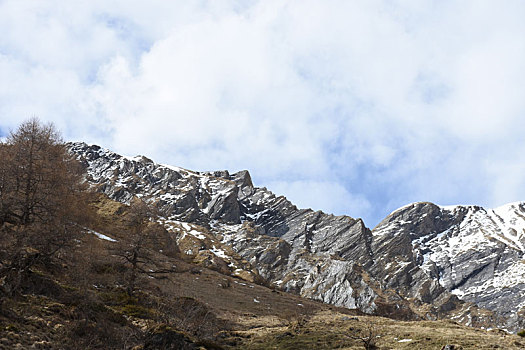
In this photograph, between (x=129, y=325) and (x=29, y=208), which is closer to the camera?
(x=129, y=325)

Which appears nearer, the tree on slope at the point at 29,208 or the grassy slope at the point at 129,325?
the grassy slope at the point at 129,325

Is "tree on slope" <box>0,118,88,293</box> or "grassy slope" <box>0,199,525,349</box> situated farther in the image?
"tree on slope" <box>0,118,88,293</box>

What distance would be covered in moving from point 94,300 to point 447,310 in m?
204

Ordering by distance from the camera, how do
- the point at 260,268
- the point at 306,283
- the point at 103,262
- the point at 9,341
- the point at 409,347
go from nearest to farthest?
the point at 9,341, the point at 409,347, the point at 103,262, the point at 306,283, the point at 260,268

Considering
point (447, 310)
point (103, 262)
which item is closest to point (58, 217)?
point (103, 262)

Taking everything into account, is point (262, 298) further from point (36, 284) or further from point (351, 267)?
point (351, 267)

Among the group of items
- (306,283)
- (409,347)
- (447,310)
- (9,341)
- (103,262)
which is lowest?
(9,341)

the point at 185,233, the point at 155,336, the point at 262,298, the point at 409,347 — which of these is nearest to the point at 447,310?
the point at 185,233

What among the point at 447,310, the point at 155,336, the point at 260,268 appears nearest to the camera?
the point at 155,336

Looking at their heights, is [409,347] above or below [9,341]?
above

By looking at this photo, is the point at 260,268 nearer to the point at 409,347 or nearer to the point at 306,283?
the point at 306,283

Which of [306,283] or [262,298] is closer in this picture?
[262,298]

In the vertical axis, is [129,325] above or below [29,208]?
below

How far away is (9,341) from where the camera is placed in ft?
48.8
